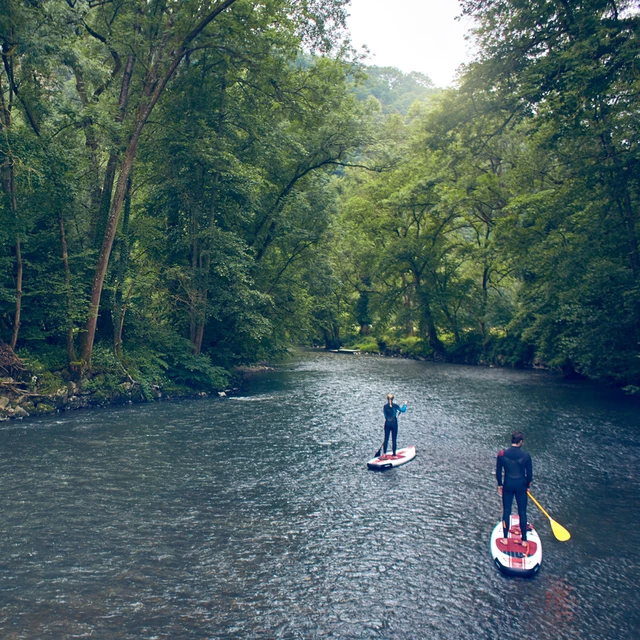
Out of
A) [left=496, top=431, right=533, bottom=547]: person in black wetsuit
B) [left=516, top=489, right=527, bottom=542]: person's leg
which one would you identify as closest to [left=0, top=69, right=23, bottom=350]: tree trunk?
[left=496, top=431, right=533, bottom=547]: person in black wetsuit

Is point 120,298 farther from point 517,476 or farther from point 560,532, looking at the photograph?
point 560,532

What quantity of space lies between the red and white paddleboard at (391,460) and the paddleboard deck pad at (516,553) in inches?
201

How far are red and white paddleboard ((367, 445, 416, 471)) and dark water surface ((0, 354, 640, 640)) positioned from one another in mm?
291

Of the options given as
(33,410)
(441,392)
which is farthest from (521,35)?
(33,410)

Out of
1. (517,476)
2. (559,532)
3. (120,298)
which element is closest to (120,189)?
(120,298)

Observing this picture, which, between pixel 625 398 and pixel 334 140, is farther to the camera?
pixel 334 140

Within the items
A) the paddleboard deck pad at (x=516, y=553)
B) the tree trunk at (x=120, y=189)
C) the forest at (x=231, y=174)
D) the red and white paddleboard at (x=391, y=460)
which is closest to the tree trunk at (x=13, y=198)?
the forest at (x=231, y=174)

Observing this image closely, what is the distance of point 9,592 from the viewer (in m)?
8.16

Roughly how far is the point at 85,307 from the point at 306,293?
1642 centimetres

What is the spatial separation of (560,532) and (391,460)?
19.1 feet

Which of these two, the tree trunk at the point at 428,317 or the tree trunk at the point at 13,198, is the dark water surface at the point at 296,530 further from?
the tree trunk at the point at 428,317

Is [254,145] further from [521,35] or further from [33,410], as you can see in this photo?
[33,410]

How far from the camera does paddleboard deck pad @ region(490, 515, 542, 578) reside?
923 cm

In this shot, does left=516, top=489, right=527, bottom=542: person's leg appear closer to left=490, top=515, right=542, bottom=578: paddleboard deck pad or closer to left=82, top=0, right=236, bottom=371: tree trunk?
left=490, top=515, right=542, bottom=578: paddleboard deck pad
